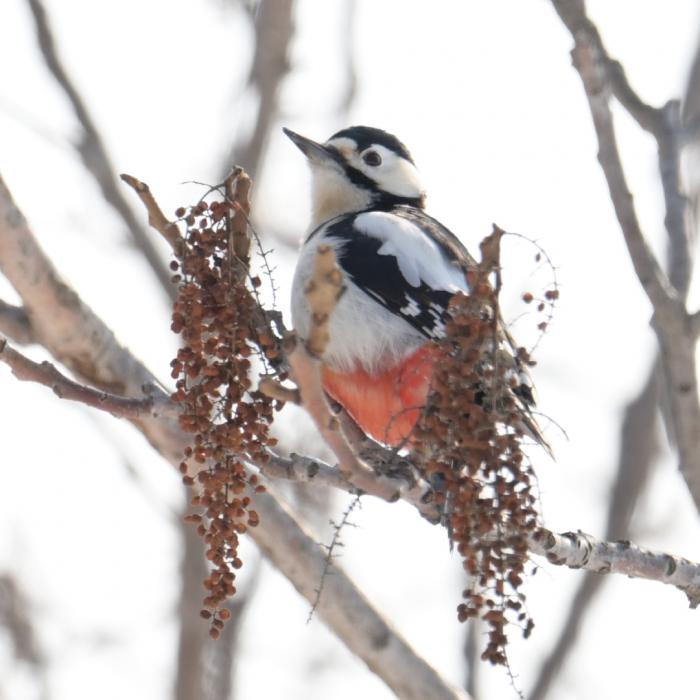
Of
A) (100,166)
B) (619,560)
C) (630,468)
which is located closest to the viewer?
(619,560)

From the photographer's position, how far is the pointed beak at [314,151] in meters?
6.81

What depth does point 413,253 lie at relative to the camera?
5688mm

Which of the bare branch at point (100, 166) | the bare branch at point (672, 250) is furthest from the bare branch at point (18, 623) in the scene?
the bare branch at point (672, 250)

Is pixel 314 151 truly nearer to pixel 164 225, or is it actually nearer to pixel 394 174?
pixel 394 174

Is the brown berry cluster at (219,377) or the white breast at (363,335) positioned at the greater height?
the white breast at (363,335)

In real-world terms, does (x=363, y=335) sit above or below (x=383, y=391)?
above

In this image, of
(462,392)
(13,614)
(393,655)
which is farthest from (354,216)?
(13,614)

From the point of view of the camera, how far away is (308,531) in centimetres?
542

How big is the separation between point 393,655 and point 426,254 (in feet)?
5.19

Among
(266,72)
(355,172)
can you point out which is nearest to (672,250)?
(355,172)

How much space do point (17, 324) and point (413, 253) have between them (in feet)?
5.39

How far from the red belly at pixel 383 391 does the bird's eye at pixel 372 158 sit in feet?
5.60

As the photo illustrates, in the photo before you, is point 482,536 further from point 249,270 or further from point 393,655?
point 393,655

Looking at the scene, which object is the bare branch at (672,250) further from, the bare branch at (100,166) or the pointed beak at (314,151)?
the bare branch at (100,166)
